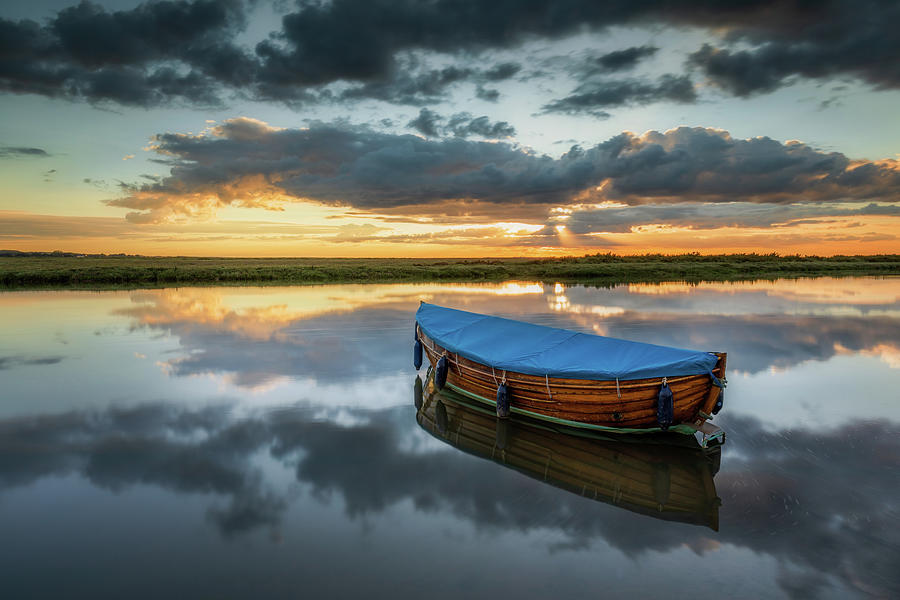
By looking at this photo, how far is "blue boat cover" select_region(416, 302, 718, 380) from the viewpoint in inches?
324

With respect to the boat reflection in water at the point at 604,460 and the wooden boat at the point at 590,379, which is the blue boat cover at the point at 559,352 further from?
the boat reflection in water at the point at 604,460

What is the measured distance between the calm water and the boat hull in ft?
1.50

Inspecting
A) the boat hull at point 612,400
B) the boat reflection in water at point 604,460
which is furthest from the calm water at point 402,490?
the boat hull at point 612,400

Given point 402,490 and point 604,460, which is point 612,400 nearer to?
point 604,460

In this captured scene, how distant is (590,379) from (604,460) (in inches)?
53.0

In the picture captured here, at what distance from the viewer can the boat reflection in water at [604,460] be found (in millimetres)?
6707

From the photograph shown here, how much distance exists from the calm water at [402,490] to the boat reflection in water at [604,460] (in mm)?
49

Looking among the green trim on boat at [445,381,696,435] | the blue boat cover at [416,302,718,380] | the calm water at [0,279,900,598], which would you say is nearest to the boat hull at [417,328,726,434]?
the green trim on boat at [445,381,696,435]

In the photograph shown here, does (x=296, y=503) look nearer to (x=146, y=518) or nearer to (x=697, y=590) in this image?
(x=146, y=518)

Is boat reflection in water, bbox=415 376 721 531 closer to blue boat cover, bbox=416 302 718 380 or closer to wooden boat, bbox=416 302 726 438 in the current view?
wooden boat, bbox=416 302 726 438

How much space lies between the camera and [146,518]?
247 inches

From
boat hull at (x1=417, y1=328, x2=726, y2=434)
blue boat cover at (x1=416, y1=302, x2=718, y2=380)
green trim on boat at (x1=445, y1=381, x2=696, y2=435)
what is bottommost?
green trim on boat at (x1=445, y1=381, x2=696, y2=435)

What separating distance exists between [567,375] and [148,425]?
8.07 m

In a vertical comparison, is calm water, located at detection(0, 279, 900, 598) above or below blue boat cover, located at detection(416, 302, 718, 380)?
below
